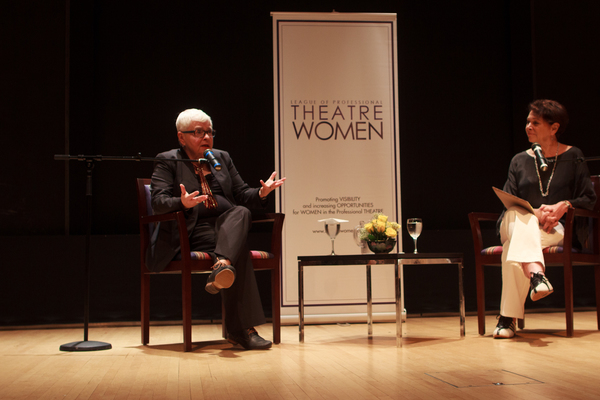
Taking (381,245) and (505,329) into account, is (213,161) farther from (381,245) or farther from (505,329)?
(505,329)

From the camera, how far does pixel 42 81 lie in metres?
4.33

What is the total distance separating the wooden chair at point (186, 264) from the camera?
2.97 m

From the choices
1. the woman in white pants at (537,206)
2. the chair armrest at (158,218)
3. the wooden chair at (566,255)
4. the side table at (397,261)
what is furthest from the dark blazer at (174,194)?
the woman in white pants at (537,206)

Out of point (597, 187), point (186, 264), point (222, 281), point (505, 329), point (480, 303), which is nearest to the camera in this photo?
point (222, 281)

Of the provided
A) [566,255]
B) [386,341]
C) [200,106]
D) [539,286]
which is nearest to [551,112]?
[566,255]

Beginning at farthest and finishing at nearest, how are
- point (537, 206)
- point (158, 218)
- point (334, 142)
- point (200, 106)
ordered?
point (200, 106) → point (334, 142) → point (537, 206) → point (158, 218)

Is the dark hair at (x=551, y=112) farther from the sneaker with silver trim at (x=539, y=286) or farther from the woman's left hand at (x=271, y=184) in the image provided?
the woman's left hand at (x=271, y=184)

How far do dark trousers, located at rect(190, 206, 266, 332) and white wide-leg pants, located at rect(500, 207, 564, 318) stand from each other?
1356mm

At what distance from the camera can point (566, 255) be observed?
128 inches

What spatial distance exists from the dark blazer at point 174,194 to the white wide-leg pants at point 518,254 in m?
1.39

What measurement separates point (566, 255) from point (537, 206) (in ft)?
1.37

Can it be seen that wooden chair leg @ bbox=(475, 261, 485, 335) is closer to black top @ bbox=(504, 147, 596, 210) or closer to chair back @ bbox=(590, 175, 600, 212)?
black top @ bbox=(504, 147, 596, 210)

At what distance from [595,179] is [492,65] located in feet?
5.83

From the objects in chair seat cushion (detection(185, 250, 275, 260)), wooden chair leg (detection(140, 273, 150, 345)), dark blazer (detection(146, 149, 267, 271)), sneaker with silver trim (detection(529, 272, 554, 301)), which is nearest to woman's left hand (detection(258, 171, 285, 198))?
dark blazer (detection(146, 149, 267, 271))
